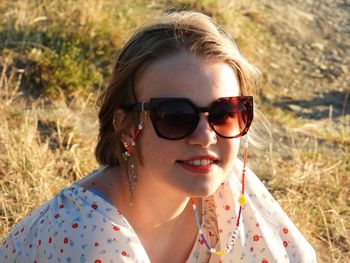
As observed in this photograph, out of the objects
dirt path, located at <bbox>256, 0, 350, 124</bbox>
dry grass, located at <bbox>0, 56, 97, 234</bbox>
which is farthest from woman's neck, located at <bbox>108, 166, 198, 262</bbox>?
dirt path, located at <bbox>256, 0, 350, 124</bbox>

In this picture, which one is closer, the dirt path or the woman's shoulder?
the woman's shoulder

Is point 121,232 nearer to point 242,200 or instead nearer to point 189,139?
point 189,139

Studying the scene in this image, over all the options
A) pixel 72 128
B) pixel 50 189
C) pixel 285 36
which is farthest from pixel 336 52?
pixel 50 189

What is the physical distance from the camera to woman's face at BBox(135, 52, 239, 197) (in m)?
2.02

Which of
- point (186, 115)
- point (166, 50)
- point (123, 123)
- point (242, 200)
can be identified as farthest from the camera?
point (242, 200)

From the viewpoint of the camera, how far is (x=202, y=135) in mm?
2006

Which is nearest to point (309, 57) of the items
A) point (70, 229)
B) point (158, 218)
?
point (158, 218)

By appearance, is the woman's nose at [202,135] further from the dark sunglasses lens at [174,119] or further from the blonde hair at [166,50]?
the blonde hair at [166,50]

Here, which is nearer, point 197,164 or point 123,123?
point 197,164

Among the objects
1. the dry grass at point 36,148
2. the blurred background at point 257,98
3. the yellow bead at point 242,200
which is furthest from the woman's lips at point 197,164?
the dry grass at point 36,148

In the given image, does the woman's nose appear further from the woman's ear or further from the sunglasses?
the woman's ear

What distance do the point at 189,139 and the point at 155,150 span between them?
123 mm

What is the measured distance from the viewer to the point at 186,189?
2070mm

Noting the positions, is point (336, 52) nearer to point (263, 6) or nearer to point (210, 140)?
point (263, 6)
